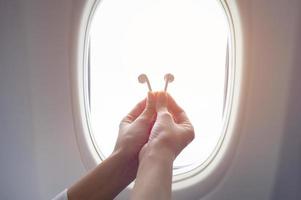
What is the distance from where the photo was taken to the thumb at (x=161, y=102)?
0.75m

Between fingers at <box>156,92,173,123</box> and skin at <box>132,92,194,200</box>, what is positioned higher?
fingers at <box>156,92,173,123</box>

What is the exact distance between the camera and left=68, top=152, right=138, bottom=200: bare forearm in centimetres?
71

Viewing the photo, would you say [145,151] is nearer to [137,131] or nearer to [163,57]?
[137,131]

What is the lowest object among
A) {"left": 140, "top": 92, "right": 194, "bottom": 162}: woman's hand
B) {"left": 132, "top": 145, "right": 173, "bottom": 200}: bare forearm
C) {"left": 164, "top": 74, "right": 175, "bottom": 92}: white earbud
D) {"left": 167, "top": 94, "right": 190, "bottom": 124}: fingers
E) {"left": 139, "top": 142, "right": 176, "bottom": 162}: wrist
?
{"left": 132, "top": 145, "right": 173, "bottom": 200}: bare forearm

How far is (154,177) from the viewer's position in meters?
0.62

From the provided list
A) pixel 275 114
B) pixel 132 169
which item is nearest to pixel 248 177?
pixel 275 114

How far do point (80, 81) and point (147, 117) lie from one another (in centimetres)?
18

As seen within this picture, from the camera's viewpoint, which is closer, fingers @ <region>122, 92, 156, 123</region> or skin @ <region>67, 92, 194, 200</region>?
Result: skin @ <region>67, 92, 194, 200</region>

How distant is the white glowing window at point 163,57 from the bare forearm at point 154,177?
23cm

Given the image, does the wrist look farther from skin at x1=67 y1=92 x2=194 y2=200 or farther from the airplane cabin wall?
the airplane cabin wall

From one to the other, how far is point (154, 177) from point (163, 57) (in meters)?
0.31

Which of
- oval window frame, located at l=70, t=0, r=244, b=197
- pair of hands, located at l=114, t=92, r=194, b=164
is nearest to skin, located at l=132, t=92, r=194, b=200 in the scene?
pair of hands, located at l=114, t=92, r=194, b=164

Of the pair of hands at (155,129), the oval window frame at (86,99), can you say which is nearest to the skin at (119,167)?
the pair of hands at (155,129)

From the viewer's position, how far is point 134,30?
2.69 feet
